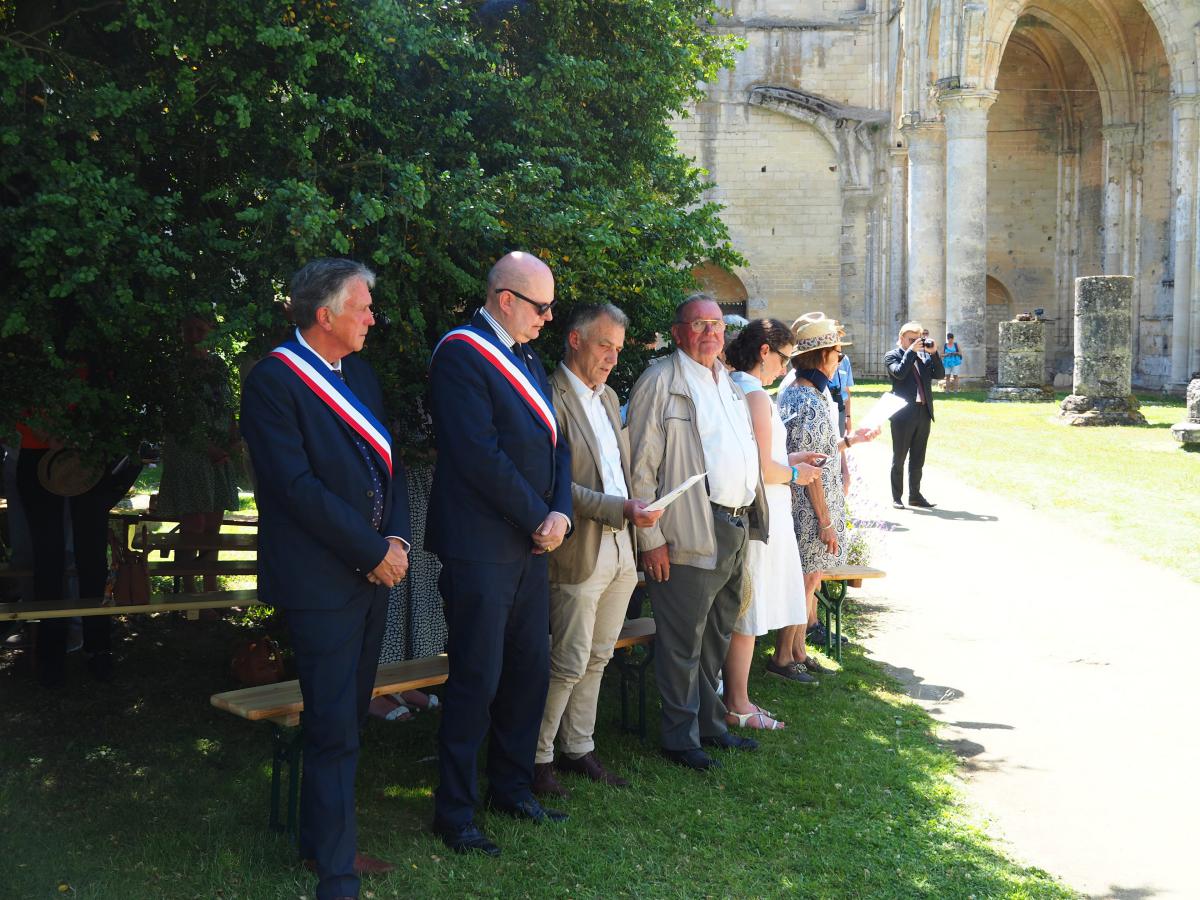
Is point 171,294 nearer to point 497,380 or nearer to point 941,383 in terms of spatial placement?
point 497,380

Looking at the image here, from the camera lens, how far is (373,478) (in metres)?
3.95

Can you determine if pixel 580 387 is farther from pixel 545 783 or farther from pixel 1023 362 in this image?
pixel 1023 362

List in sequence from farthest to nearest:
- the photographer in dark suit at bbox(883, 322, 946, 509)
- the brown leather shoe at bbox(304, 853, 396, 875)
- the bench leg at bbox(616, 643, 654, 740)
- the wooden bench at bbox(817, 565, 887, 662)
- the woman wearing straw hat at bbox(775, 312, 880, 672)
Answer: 1. the photographer in dark suit at bbox(883, 322, 946, 509)
2. the wooden bench at bbox(817, 565, 887, 662)
3. the woman wearing straw hat at bbox(775, 312, 880, 672)
4. the bench leg at bbox(616, 643, 654, 740)
5. the brown leather shoe at bbox(304, 853, 396, 875)

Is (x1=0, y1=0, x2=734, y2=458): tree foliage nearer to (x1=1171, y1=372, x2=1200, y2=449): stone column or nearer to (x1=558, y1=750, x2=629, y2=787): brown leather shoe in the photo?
(x1=558, y1=750, x2=629, y2=787): brown leather shoe

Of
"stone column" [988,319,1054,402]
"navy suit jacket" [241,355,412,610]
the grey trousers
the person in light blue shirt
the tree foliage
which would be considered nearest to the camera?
"navy suit jacket" [241,355,412,610]

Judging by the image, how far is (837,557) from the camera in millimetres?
6672

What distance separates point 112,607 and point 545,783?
2460mm

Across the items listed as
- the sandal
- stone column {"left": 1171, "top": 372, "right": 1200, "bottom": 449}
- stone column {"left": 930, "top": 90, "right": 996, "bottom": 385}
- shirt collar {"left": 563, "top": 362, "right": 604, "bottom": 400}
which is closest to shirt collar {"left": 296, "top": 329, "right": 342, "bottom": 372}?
shirt collar {"left": 563, "top": 362, "right": 604, "bottom": 400}

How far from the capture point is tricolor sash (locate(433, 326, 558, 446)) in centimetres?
428

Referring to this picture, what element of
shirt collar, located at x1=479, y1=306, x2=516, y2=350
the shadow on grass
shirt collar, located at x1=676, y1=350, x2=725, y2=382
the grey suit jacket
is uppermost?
shirt collar, located at x1=479, y1=306, x2=516, y2=350

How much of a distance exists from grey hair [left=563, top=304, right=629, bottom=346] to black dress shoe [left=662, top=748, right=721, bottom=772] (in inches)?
73.9

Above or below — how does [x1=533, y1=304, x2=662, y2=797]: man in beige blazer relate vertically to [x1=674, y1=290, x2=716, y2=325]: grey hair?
below

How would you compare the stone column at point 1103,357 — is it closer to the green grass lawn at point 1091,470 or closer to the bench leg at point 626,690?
the green grass lawn at point 1091,470

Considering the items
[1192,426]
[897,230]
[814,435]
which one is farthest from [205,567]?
[897,230]
